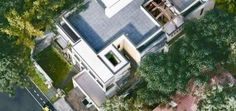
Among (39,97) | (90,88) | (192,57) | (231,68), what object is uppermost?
(39,97)

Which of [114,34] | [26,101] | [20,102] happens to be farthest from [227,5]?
[20,102]

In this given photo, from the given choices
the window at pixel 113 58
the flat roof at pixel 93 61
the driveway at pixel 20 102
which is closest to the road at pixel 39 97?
the driveway at pixel 20 102

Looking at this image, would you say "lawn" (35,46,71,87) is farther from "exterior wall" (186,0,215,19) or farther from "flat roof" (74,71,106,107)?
"exterior wall" (186,0,215,19)

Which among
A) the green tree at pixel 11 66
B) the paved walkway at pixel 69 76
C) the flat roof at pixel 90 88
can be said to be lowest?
the flat roof at pixel 90 88

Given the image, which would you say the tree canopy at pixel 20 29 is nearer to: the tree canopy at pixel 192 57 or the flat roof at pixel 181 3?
the flat roof at pixel 181 3

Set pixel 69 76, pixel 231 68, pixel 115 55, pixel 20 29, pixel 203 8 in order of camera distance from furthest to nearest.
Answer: pixel 69 76 → pixel 203 8 → pixel 231 68 → pixel 20 29 → pixel 115 55

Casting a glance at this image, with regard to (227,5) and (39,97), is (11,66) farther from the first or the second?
(227,5)
